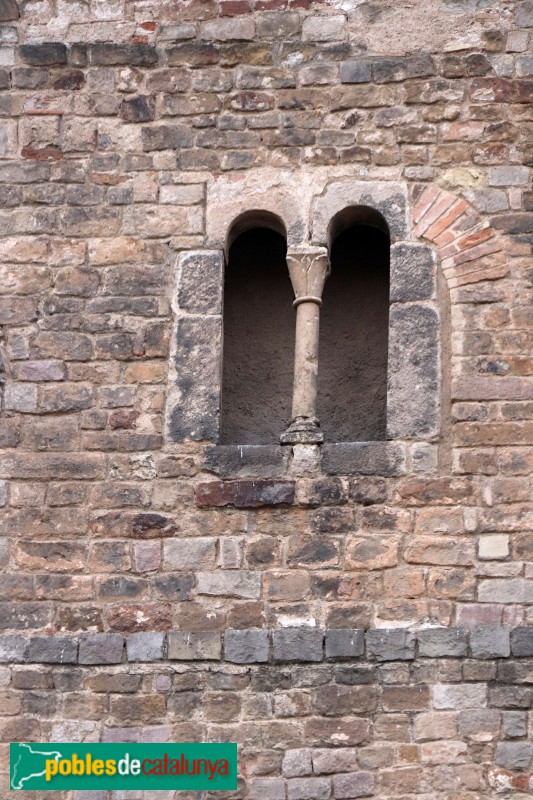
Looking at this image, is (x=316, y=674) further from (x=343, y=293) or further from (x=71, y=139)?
(x=71, y=139)

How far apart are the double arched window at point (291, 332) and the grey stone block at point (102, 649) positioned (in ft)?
3.72

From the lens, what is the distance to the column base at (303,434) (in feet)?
19.8

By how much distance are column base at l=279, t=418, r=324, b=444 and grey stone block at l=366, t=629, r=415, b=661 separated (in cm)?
88

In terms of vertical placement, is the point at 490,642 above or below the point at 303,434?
below

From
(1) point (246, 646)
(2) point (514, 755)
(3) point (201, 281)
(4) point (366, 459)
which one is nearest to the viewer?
(2) point (514, 755)

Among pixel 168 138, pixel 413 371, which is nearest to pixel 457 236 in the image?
pixel 413 371

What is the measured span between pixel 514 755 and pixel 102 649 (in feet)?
5.72

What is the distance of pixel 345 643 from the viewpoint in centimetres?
574

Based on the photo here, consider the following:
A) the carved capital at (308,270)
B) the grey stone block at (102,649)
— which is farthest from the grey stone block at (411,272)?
the grey stone block at (102,649)

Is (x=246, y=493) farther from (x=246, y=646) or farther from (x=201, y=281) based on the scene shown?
(x=201, y=281)

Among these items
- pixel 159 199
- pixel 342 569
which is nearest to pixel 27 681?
pixel 342 569

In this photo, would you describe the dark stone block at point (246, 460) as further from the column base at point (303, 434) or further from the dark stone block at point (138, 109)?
the dark stone block at point (138, 109)

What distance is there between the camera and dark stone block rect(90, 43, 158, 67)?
6703 mm

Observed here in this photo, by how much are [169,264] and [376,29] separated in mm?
1526
